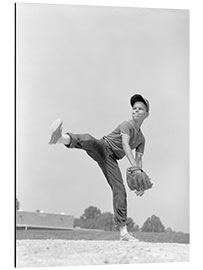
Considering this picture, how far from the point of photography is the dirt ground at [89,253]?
158 inches

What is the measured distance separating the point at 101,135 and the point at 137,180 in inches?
13.2

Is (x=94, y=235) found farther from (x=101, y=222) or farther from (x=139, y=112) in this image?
(x=139, y=112)

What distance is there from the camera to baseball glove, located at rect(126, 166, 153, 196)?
423 cm

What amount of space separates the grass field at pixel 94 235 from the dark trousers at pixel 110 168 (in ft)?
0.35

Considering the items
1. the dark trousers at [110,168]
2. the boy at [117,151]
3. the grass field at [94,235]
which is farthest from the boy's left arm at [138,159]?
the grass field at [94,235]

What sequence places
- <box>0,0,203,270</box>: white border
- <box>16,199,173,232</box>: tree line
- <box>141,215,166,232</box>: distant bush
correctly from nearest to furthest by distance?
<box>0,0,203,270</box>: white border
<box>16,199,173,232</box>: tree line
<box>141,215,166,232</box>: distant bush

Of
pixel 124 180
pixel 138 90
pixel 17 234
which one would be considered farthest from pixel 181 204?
pixel 17 234

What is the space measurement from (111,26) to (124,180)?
35.6 inches

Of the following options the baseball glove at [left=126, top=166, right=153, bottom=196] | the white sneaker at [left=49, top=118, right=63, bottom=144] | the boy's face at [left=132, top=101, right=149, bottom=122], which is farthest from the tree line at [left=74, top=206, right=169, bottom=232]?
the boy's face at [left=132, top=101, right=149, bottom=122]

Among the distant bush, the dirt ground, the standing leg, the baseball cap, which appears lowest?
the dirt ground

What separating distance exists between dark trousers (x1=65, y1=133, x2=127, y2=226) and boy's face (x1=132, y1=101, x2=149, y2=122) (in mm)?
246

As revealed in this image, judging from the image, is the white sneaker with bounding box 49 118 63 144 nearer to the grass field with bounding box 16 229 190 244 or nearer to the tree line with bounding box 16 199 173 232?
the tree line with bounding box 16 199 173 232
